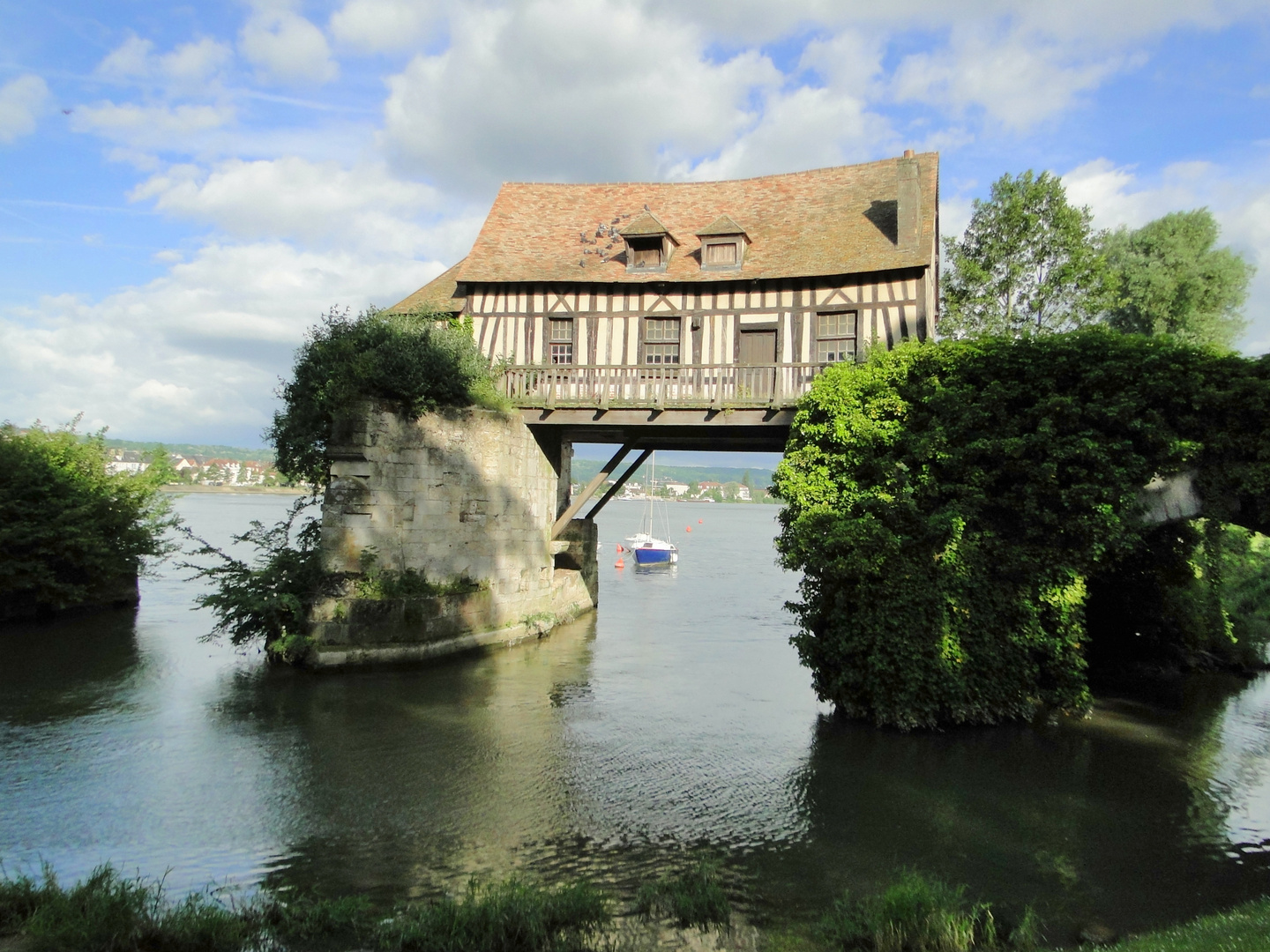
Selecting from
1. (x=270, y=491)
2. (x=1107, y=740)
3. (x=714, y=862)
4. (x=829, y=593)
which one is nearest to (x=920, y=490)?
(x=829, y=593)

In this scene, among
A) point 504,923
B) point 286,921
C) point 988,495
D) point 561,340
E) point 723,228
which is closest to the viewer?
point 504,923

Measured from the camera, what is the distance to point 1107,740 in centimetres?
1069

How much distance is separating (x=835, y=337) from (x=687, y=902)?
39.5ft

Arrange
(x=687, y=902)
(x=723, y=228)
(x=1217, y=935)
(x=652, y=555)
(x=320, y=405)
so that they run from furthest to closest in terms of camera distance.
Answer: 1. (x=652, y=555)
2. (x=723, y=228)
3. (x=320, y=405)
4. (x=687, y=902)
5. (x=1217, y=935)

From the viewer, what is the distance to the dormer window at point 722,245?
1648 cm

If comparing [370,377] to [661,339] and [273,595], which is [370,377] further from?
[661,339]

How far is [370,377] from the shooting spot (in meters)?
13.7

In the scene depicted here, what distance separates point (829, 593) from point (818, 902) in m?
5.32

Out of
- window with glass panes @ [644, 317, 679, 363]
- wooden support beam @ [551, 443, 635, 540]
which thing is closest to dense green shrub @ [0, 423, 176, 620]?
wooden support beam @ [551, 443, 635, 540]

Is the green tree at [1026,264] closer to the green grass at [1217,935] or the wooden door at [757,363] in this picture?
the wooden door at [757,363]

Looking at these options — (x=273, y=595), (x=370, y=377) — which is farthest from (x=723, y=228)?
(x=273, y=595)

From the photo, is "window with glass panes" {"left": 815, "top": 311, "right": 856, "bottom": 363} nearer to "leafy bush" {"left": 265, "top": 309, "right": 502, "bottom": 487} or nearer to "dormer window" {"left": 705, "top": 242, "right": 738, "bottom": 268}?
"dormer window" {"left": 705, "top": 242, "right": 738, "bottom": 268}

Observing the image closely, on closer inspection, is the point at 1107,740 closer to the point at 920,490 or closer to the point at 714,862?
the point at 920,490

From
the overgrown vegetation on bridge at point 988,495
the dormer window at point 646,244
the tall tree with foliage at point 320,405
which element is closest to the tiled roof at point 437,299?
the tall tree with foliage at point 320,405
